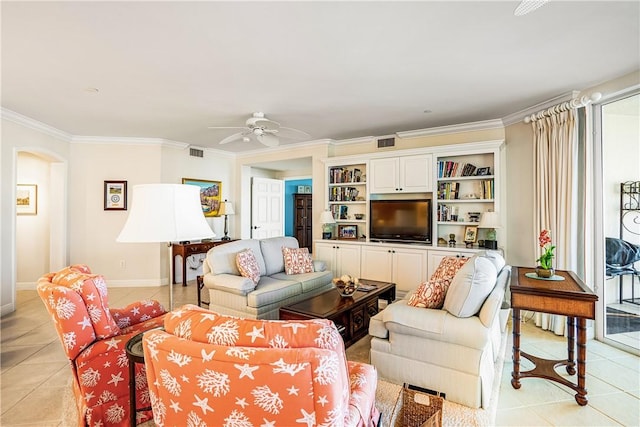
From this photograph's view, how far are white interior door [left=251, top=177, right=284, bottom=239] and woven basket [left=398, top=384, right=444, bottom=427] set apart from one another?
5.50 metres

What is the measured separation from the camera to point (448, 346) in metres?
2.07

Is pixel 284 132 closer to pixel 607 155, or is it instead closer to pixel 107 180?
pixel 107 180

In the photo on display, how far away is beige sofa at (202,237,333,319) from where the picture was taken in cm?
334

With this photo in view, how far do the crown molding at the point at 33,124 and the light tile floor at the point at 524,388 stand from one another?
8.58 feet

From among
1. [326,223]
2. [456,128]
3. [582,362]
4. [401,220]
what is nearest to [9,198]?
[326,223]

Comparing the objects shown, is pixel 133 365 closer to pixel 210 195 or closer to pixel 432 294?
pixel 432 294

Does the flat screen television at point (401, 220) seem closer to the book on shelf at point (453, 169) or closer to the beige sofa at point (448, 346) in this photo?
the book on shelf at point (453, 169)

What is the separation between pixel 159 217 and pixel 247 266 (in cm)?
200

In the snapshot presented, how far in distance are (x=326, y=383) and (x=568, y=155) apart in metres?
3.64

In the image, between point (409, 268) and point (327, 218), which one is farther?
point (327, 218)

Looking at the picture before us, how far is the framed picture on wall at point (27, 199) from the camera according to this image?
5199 mm

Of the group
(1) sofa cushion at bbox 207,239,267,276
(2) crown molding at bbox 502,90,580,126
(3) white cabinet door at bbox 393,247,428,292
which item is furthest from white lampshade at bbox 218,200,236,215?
(2) crown molding at bbox 502,90,580,126

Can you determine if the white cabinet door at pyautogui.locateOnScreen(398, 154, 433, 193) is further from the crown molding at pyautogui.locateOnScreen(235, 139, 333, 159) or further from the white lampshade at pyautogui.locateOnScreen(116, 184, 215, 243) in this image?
the white lampshade at pyautogui.locateOnScreen(116, 184, 215, 243)

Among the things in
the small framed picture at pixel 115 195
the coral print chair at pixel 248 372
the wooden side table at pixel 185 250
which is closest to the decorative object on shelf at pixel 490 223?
the coral print chair at pixel 248 372
